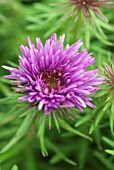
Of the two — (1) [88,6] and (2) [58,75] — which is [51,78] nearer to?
(2) [58,75]

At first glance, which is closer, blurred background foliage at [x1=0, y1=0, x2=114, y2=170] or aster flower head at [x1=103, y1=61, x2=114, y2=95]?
aster flower head at [x1=103, y1=61, x2=114, y2=95]

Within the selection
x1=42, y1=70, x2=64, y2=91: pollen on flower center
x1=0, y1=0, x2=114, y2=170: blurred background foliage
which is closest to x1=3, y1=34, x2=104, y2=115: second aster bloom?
x1=42, y1=70, x2=64, y2=91: pollen on flower center

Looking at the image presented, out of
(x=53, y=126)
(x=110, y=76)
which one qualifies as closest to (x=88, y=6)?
(x=110, y=76)

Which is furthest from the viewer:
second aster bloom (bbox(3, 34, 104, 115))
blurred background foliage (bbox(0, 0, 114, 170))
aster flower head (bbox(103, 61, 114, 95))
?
blurred background foliage (bbox(0, 0, 114, 170))

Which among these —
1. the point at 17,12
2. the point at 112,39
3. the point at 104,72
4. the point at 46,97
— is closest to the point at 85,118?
the point at 104,72

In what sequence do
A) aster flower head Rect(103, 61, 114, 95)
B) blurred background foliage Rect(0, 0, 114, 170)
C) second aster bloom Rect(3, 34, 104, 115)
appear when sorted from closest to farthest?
second aster bloom Rect(3, 34, 104, 115) < aster flower head Rect(103, 61, 114, 95) < blurred background foliage Rect(0, 0, 114, 170)

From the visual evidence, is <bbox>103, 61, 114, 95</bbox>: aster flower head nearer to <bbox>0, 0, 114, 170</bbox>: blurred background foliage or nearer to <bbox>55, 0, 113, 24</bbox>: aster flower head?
<bbox>0, 0, 114, 170</bbox>: blurred background foliage

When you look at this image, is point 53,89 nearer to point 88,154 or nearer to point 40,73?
point 40,73

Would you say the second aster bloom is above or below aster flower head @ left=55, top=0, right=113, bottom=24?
below
